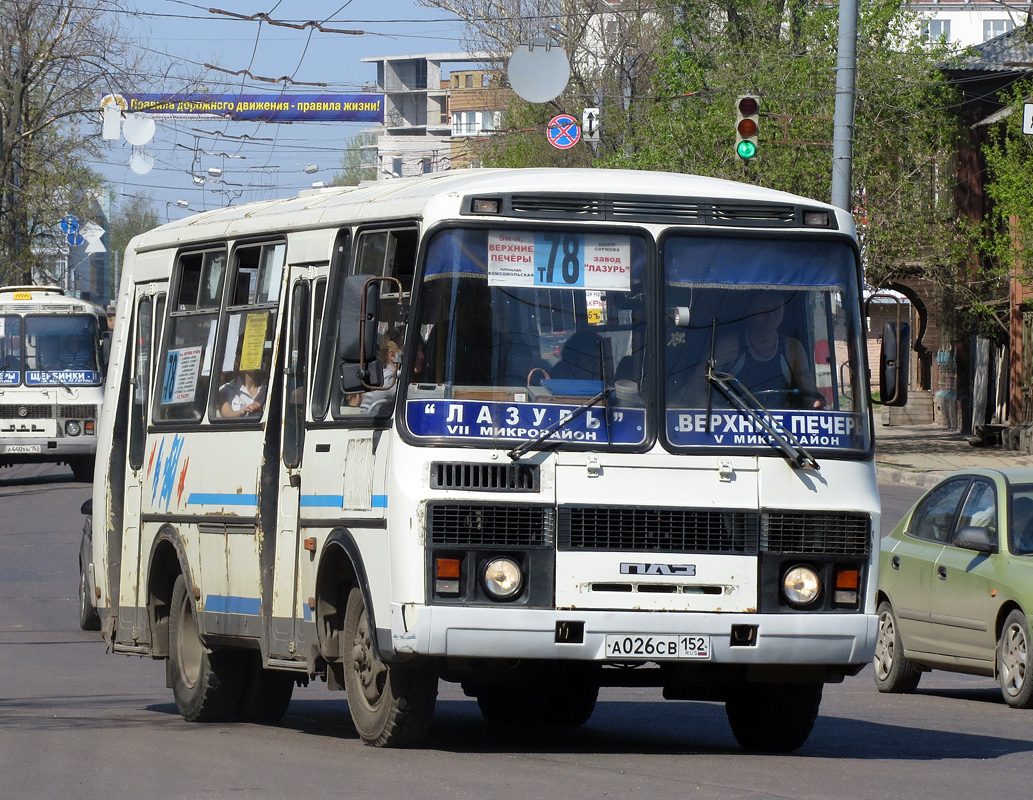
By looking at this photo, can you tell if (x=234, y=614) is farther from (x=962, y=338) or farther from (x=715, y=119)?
(x=962, y=338)

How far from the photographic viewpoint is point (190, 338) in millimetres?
10727

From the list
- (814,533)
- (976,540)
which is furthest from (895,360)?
(976,540)

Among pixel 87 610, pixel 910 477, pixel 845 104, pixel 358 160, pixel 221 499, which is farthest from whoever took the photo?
pixel 358 160

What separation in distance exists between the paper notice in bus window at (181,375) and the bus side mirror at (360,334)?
106 inches

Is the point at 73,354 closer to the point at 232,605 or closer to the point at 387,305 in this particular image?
the point at 232,605

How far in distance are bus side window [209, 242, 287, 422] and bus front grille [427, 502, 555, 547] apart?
2.03 m

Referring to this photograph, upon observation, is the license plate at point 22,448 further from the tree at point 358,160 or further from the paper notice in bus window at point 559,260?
the tree at point 358,160

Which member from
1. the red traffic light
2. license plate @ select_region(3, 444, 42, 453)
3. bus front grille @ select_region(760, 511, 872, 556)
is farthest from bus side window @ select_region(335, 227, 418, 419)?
license plate @ select_region(3, 444, 42, 453)

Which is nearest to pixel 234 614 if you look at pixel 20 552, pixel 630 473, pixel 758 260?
pixel 630 473

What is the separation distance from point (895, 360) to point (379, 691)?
2795 mm

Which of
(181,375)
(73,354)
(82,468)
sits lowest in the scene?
(82,468)

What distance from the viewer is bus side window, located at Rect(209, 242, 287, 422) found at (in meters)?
9.72

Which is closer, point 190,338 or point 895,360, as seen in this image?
point 895,360

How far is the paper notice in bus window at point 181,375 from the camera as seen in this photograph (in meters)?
10.6
